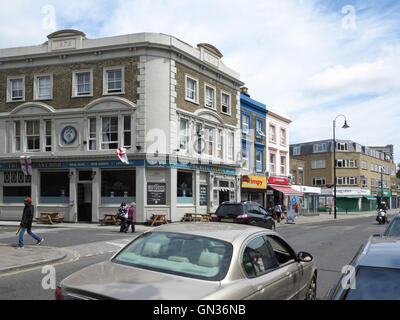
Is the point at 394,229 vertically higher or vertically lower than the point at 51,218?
higher

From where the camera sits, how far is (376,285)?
342 cm

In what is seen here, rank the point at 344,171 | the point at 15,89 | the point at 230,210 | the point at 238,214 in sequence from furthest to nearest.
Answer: the point at 344,171 → the point at 15,89 → the point at 230,210 → the point at 238,214

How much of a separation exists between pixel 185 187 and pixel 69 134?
8.21 m

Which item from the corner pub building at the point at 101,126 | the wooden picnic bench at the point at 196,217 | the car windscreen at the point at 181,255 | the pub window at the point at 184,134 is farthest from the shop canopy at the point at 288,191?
the car windscreen at the point at 181,255

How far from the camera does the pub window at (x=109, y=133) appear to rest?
78.7ft

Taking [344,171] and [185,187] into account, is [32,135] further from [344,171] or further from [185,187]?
[344,171]

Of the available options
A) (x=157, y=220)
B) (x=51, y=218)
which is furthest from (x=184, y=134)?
(x=51, y=218)

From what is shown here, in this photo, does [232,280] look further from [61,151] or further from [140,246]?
[61,151]

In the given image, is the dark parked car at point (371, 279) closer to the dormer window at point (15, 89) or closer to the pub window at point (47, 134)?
the pub window at point (47, 134)

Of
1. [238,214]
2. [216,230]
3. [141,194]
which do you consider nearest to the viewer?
[216,230]

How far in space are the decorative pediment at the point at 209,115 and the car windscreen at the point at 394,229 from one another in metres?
18.6

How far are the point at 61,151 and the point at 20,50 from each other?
24.9 feet

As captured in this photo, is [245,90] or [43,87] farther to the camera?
[245,90]

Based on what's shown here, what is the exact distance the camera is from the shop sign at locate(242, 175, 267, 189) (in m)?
31.8
